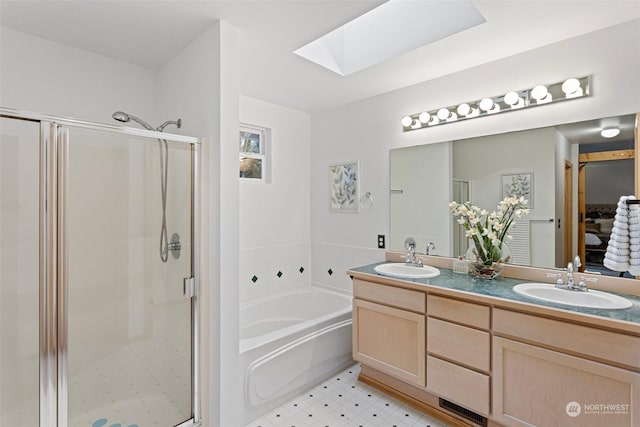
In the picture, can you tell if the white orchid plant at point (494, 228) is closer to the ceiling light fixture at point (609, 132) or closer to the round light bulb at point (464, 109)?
the ceiling light fixture at point (609, 132)

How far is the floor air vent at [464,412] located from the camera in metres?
1.87

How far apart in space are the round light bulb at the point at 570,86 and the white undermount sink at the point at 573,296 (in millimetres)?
1205

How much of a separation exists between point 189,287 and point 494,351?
176 centimetres

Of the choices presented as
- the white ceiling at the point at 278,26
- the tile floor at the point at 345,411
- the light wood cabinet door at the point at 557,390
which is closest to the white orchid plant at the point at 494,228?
the light wood cabinet door at the point at 557,390

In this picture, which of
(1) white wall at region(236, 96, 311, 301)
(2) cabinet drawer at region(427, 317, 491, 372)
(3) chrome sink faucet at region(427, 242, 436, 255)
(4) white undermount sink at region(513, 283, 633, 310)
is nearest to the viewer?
(4) white undermount sink at region(513, 283, 633, 310)

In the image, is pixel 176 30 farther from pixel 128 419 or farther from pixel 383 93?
pixel 128 419

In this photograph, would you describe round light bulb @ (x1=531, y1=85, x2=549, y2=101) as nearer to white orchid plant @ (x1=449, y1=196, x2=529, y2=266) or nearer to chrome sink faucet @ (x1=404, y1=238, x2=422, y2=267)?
white orchid plant @ (x1=449, y1=196, x2=529, y2=266)

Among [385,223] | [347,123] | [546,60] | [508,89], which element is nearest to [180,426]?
[385,223]

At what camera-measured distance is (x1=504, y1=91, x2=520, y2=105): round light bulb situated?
7.05 feet

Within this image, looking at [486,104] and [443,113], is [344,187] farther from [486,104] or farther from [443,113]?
[486,104]

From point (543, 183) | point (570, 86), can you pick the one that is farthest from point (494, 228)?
point (570, 86)

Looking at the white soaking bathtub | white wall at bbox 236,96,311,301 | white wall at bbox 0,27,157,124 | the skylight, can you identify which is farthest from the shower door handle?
the skylight

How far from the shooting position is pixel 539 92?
206cm

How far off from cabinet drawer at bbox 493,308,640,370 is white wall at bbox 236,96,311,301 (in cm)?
209
